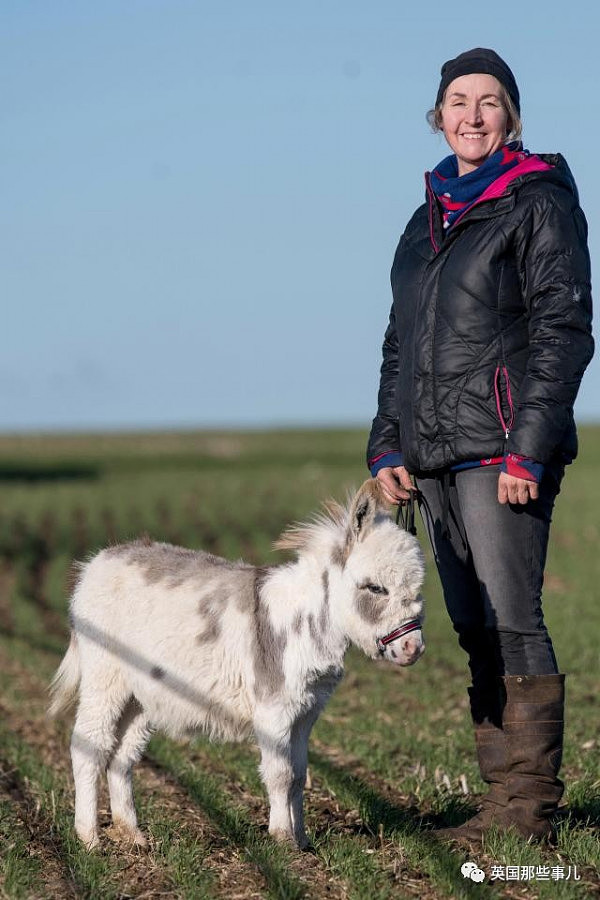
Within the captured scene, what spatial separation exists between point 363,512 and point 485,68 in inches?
91.7

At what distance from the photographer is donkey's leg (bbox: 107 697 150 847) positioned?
6.74m

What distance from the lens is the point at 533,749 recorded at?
6195mm

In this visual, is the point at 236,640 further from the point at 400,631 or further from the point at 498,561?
the point at 498,561

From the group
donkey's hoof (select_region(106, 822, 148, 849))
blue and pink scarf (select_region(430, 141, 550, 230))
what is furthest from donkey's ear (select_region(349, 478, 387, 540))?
donkey's hoof (select_region(106, 822, 148, 849))

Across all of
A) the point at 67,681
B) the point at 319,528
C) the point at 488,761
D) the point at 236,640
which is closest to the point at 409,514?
the point at 319,528

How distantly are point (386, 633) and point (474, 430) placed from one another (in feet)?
3.59

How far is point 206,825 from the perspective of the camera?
696 cm

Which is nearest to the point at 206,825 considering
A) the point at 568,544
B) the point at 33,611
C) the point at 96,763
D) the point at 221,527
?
the point at 96,763

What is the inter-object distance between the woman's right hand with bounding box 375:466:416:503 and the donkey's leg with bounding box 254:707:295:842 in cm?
134

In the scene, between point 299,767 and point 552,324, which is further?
point 299,767

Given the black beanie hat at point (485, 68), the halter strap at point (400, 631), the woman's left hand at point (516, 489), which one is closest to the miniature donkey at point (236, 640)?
the halter strap at point (400, 631)

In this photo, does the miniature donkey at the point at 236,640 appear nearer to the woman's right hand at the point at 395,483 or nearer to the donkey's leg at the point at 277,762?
the donkey's leg at the point at 277,762

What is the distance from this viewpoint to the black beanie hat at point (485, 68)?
6090 millimetres

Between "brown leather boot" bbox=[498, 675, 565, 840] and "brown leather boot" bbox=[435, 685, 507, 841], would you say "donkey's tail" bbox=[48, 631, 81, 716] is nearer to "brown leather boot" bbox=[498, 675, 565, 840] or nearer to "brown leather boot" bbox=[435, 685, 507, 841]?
"brown leather boot" bbox=[435, 685, 507, 841]
